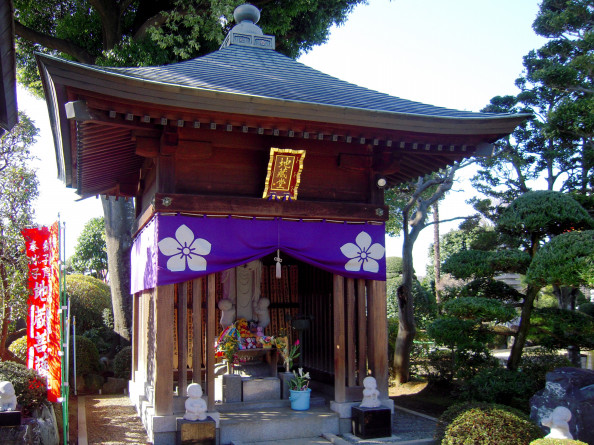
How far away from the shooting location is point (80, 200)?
458 inches

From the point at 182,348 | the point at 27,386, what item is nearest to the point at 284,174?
the point at 182,348

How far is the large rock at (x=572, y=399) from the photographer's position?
6.50m

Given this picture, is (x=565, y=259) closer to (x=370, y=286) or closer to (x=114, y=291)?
(x=370, y=286)

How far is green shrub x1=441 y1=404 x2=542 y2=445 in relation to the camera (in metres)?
5.88

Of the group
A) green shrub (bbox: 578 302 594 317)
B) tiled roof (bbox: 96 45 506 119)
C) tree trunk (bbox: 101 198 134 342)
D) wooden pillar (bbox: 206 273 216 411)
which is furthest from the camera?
green shrub (bbox: 578 302 594 317)

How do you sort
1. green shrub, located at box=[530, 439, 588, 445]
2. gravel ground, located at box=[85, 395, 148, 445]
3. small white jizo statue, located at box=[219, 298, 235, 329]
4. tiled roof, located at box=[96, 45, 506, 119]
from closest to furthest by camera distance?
green shrub, located at box=[530, 439, 588, 445], tiled roof, located at box=[96, 45, 506, 119], gravel ground, located at box=[85, 395, 148, 445], small white jizo statue, located at box=[219, 298, 235, 329]

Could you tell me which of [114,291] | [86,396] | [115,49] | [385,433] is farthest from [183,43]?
[385,433]

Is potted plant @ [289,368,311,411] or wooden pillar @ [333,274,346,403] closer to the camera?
wooden pillar @ [333,274,346,403]

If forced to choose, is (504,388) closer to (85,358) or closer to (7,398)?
(7,398)

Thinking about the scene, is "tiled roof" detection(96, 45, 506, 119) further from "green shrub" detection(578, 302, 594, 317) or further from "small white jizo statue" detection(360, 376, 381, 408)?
"green shrub" detection(578, 302, 594, 317)

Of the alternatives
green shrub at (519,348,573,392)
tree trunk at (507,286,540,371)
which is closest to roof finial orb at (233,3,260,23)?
tree trunk at (507,286,540,371)

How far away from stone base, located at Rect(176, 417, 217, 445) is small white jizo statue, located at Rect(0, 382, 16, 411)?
1.92 m

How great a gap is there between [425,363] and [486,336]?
3.25 metres

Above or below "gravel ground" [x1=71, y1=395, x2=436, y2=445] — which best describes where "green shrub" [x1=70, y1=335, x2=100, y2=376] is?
above
